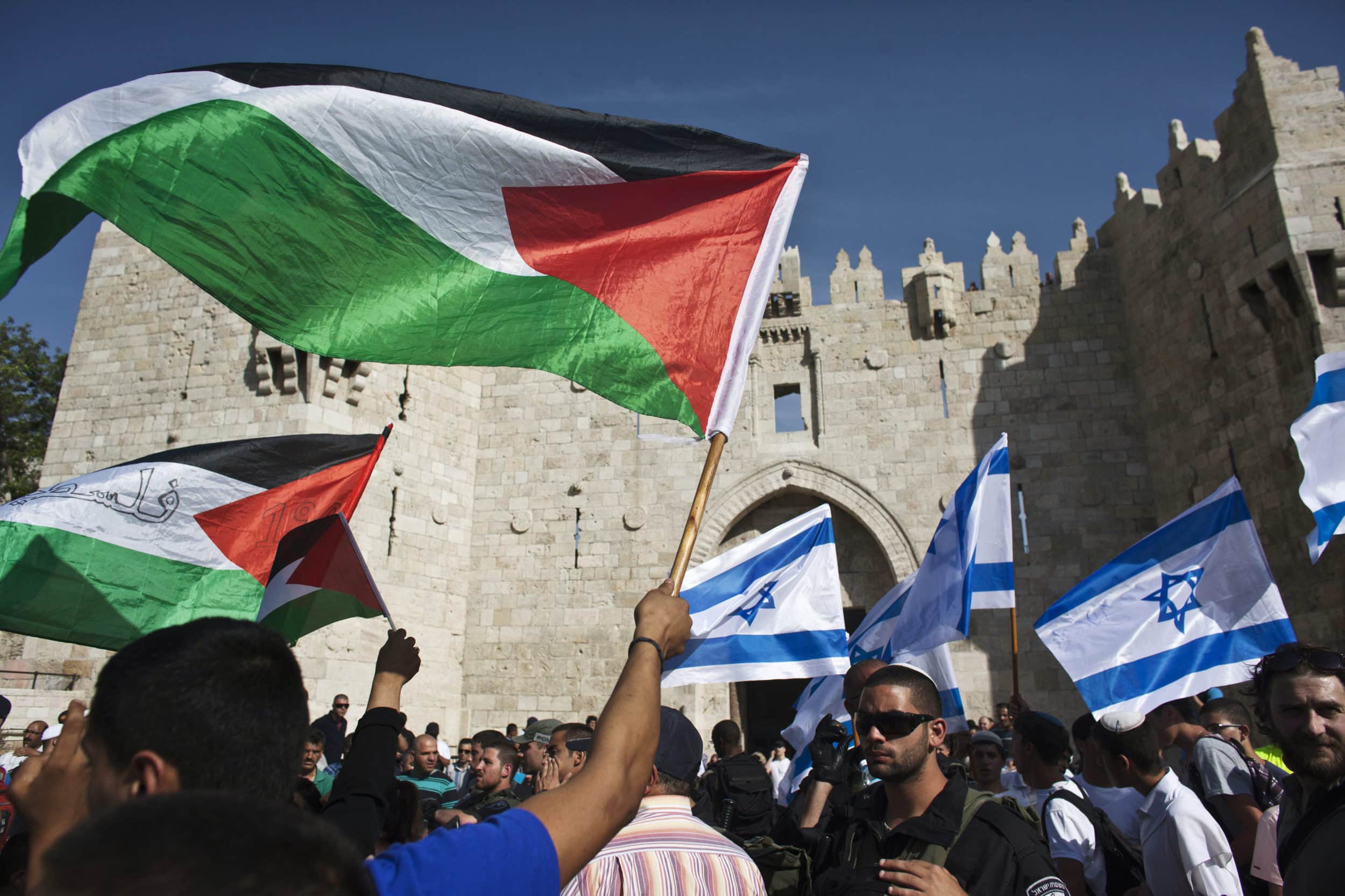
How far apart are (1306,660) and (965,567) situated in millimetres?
3206

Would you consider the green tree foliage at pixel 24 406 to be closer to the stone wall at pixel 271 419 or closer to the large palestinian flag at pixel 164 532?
the stone wall at pixel 271 419

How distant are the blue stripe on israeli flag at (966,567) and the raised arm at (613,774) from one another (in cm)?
430

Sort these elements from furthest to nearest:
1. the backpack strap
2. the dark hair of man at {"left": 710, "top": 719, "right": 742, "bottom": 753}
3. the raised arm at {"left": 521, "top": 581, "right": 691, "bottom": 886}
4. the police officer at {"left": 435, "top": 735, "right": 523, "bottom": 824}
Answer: the dark hair of man at {"left": 710, "top": 719, "right": 742, "bottom": 753} → the police officer at {"left": 435, "top": 735, "right": 523, "bottom": 824} → the backpack strap → the raised arm at {"left": 521, "top": 581, "right": 691, "bottom": 886}

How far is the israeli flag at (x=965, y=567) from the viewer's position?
18.8 feet

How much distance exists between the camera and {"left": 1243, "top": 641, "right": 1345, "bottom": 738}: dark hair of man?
2471 millimetres

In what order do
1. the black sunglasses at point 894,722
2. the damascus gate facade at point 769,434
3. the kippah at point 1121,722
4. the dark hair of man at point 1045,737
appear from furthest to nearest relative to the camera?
the damascus gate facade at point 769,434, the dark hair of man at point 1045,737, the kippah at point 1121,722, the black sunglasses at point 894,722

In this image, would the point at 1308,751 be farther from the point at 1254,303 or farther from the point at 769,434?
the point at 769,434

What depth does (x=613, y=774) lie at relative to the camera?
1.48 meters

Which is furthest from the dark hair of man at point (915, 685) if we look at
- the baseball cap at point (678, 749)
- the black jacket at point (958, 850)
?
the baseball cap at point (678, 749)

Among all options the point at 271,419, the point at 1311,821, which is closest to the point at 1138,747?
the point at 1311,821

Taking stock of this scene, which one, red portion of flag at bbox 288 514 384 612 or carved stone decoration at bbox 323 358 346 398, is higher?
carved stone decoration at bbox 323 358 346 398

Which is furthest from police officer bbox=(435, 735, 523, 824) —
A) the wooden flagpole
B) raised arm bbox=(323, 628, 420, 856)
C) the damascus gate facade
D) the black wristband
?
the damascus gate facade

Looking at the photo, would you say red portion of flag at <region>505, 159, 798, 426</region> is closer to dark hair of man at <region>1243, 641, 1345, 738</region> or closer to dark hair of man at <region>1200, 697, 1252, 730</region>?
dark hair of man at <region>1243, 641, 1345, 738</region>

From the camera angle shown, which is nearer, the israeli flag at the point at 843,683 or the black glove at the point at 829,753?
the black glove at the point at 829,753
